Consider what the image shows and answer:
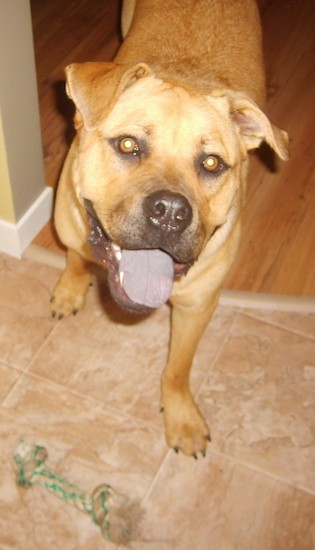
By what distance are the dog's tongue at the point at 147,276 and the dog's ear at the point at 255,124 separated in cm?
60

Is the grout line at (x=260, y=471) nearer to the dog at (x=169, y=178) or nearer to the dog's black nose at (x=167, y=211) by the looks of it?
the dog at (x=169, y=178)

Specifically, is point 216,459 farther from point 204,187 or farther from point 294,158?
point 294,158

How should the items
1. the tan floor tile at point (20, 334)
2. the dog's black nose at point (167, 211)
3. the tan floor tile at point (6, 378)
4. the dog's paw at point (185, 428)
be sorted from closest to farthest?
1. the dog's black nose at point (167, 211)
2. the dog's paw at point (185, 428)
3. the tan floor tile at point (6, 378)
4. the tan floor tile at point (20, 334)

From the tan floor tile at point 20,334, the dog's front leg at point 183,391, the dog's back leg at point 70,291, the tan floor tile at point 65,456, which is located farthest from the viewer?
the dog's back leg at point 70,291

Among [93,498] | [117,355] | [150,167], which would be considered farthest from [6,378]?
[150,167]

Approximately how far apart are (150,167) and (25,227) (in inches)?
58.9

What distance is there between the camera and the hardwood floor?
3514 millimetres

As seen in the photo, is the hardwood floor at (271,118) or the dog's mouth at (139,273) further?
the hardwood floor at (271,118)

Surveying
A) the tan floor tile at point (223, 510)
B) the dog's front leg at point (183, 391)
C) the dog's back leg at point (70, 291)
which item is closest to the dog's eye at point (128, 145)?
the dog's front leg at point (183, 391)

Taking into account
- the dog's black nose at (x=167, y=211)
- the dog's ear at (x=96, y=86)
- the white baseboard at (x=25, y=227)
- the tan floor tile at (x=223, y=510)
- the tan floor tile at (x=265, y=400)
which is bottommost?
the tan floor tile at (x=223, y=510)

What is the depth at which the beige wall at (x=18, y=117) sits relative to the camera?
8.05ft

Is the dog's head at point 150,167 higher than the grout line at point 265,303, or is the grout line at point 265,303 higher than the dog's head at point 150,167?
the dog's head at point 150,167

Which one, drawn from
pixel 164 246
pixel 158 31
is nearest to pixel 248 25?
pixel 158 31

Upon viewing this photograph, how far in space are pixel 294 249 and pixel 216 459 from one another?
4.95ft
